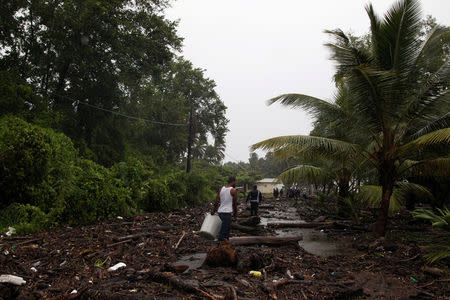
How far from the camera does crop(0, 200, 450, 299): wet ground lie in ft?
13.0

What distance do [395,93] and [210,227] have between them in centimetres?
624

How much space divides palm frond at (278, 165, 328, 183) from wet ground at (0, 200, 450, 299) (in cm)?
468

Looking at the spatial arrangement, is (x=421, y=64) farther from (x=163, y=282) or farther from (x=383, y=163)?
(x=163, y=282)

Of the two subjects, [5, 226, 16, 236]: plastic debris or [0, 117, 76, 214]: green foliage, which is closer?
[5, 226, 16, 236]: plastic debris

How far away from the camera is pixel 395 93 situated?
7.82 m

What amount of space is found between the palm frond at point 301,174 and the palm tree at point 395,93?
158 inches

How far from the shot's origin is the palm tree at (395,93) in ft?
24.7

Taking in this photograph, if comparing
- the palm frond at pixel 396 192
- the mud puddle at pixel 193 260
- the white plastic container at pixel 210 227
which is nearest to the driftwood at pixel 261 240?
the white plastic container at pixel 210 227

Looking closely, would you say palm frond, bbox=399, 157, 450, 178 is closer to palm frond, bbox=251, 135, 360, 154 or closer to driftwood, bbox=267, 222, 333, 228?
palm frond, bbox=251, 135, 360, 154

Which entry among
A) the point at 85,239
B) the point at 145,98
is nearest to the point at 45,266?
the point at 85,239

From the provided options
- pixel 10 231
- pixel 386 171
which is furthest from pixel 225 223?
pixel 10 231

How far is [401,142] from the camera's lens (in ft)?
28.7

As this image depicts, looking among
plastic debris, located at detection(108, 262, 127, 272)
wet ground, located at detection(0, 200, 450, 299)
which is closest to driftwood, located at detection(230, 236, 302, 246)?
wet ground, located at detection(0, 200, 450, 299)

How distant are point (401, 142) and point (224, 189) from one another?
19.7 feet
